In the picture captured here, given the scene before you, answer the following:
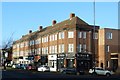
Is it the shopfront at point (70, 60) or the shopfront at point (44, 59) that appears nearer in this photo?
the shopfront at point (70, 60)

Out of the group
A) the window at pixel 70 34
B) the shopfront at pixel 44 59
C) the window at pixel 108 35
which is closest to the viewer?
the window at pixel 70 34

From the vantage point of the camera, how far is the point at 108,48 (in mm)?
70188

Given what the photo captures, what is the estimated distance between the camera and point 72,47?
226 ft

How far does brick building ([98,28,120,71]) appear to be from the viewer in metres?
68.6

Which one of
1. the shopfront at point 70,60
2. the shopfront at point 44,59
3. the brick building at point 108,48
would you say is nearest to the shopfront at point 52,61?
the shopfront at point 44,59

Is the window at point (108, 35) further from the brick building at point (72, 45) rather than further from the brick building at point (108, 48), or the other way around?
the brick building at point (72, 45)

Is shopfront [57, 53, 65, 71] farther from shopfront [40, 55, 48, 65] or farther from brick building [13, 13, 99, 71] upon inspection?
shopfront [40, 55, 48, 65]

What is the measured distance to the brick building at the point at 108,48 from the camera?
6862 cm

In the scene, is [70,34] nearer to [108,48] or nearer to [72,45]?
[72,45]

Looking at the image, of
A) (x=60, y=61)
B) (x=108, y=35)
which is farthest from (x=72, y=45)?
(x=108, y=35)

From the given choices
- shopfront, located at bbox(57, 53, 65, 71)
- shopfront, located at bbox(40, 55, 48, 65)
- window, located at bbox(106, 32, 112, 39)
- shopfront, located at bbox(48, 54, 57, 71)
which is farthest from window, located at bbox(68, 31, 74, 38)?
shopfront, located at bbox(40, 55, 48, 65)

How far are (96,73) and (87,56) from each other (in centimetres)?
1493

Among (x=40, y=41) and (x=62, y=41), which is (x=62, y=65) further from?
(x=40, y=41)

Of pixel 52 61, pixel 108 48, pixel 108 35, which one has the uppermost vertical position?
pixel 108 35
